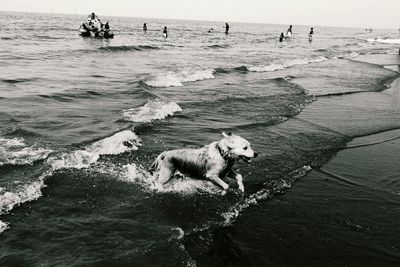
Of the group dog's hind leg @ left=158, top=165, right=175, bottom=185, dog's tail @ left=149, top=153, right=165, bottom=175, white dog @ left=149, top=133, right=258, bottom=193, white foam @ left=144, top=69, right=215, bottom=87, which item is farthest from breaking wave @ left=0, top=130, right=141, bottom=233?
white foam @ left=144, top=69, right=215, bottom=87

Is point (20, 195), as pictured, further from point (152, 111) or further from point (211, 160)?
point (152, 111)

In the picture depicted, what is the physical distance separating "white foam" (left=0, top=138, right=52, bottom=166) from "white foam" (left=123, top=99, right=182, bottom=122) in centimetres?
376

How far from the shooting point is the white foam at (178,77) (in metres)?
19.8

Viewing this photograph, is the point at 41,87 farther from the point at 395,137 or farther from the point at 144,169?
the point at 395,137

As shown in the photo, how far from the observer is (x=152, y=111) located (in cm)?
1341

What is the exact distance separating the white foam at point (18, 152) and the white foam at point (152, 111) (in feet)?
12.3

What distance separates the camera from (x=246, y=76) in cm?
2428

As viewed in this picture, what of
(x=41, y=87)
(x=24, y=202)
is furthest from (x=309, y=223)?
(x=41, y=87)

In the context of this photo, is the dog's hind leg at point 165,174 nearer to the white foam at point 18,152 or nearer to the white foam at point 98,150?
the white foam at point 98,150

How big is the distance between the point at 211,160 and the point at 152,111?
691cm

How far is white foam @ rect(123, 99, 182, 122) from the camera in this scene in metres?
12.6

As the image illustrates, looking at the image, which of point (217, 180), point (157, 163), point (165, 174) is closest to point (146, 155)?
point (157, 163)

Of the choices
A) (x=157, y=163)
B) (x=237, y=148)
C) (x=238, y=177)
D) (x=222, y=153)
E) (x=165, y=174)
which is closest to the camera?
(x=237, y=148)

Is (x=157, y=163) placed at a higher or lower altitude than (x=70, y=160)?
higher
